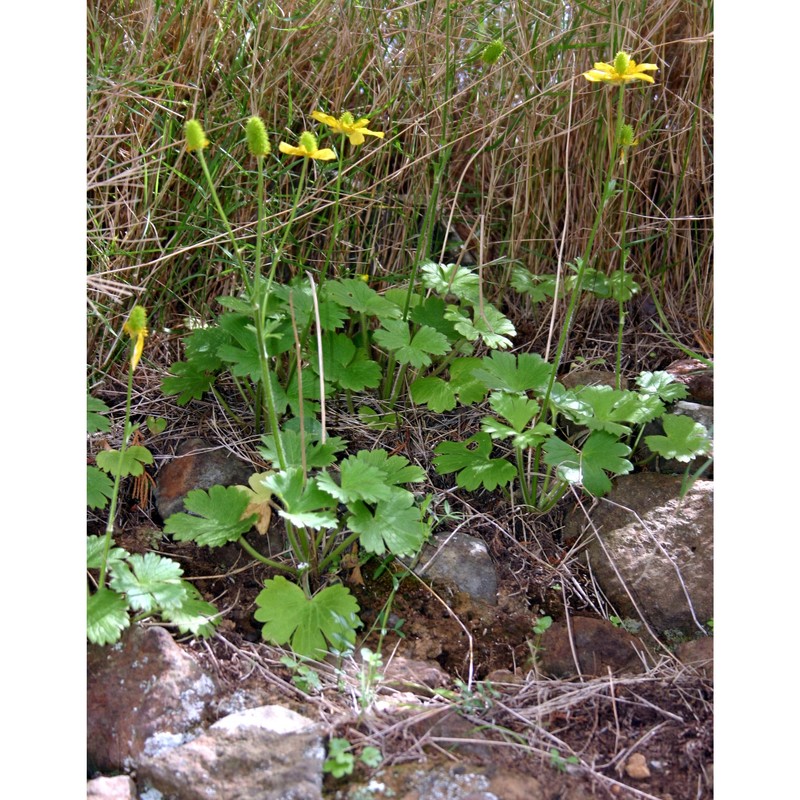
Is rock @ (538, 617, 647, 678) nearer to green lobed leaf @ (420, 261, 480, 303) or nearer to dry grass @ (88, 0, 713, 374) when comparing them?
green lobed leaf @ (420, 261, 480, 303)

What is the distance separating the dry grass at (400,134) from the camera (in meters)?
1.73

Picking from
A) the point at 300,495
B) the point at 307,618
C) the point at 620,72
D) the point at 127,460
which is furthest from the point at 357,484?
the point at 620,72

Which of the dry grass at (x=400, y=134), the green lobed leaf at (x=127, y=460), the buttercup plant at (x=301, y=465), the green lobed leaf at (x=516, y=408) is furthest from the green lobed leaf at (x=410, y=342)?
the green lobed leaf at (x=127, y=460)

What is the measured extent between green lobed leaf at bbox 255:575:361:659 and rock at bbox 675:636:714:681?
1.73ft

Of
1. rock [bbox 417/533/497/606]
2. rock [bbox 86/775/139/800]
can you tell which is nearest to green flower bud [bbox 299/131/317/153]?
rock [bbox 417/533/497/606]

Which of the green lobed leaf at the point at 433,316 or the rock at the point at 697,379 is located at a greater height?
the green lobed leaf at the point at 433,316

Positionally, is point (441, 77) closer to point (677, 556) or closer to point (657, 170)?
point (657, 170)

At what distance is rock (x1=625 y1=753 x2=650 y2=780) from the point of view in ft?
3.55

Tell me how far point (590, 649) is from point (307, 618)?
46 centimetres

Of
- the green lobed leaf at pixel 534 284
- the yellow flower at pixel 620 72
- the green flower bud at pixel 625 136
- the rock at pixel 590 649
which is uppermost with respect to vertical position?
the yellow flower at pixel 620 72

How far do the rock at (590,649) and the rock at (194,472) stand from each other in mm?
645

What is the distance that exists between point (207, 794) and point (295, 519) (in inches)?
15.0

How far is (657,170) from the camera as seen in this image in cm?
189

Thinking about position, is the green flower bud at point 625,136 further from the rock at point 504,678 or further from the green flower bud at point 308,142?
the rock at point 504,678
